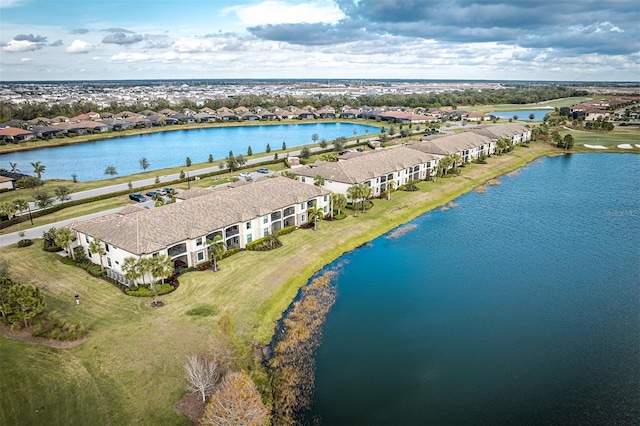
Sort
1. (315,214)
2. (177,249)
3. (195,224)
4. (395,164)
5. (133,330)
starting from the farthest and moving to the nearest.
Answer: (395,164), (315,214), (195,224), (177,249), (133,330)

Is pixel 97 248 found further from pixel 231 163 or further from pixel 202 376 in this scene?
pixel 231 163

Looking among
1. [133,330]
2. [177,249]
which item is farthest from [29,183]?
[133,330]

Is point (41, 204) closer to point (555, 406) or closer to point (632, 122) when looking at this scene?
point (555, 406)

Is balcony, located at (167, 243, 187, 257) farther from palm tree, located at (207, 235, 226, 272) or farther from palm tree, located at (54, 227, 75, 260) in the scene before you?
palm tree, located at (54, 227, 75, 260)

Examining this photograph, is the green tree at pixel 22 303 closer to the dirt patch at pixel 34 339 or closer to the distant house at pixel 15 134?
the dirt patch at pixel 34 339

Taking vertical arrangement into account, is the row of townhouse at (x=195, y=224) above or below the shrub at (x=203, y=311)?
above

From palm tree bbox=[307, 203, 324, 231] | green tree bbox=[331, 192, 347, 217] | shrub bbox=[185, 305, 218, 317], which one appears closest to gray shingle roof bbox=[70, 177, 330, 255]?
palm tree bbox=[307, 203, 324, 231]

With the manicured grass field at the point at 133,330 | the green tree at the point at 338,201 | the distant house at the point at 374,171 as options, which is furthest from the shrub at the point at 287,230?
the distant house at the point at 374,171
